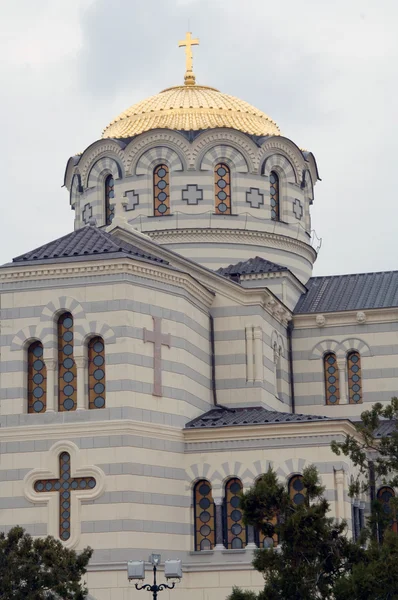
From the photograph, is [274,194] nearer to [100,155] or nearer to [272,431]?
[100,155]

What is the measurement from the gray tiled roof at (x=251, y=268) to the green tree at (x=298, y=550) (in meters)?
15.9

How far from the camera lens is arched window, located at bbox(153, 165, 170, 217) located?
44.3 metres

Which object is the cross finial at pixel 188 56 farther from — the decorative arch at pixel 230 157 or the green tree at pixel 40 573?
the green tree at pixel 40 573

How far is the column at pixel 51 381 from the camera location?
35656 millimetres

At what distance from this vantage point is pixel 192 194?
4400 cm

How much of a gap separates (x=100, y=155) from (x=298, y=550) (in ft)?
71.4

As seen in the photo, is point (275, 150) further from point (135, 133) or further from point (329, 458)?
point (329, 458)

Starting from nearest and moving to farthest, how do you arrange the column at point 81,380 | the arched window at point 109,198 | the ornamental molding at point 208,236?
the column at point 81,380, the ornamental molding at point 208,236, the arched window at point 109,198

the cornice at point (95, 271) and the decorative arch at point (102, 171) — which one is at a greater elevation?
the decorative arch at point (102, 171)

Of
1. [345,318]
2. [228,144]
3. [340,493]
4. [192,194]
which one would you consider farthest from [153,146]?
[340,493]

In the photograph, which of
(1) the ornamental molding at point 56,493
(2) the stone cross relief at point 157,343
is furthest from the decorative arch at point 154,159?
(1) the ornamental molding at point 56,493

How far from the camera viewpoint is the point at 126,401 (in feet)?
115

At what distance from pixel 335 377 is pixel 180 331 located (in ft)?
25.6

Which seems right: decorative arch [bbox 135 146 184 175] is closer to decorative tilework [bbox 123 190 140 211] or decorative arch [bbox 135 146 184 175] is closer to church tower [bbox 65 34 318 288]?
church tower [bbox 65 34 318 288]
